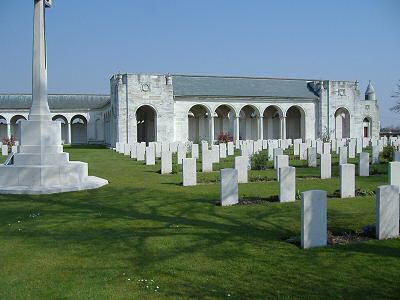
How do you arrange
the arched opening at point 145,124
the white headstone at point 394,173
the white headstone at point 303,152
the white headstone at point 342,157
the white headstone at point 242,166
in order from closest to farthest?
the white headstone at point 394,173 < the white headstone at point 242,166 < the white headstone at point 342,157 < the white headstone at point 303,152 < the arched opening at point 145,124

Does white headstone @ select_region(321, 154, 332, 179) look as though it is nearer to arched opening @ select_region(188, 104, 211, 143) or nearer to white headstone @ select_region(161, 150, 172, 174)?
white headstone @ select_region(161, 150, 172, 174)

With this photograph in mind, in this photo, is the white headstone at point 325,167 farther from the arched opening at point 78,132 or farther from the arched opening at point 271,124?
the arched opening at point 78,132

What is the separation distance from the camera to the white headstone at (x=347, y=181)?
360 inches

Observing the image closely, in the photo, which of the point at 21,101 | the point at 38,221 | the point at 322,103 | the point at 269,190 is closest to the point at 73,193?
the point at 38,221

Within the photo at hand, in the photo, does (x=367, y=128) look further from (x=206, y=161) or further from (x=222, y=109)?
(x=206, y=161)

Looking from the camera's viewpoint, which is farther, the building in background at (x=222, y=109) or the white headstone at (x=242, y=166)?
the building in background at (x=222, y=109)

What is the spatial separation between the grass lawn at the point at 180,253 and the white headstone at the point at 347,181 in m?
0.27

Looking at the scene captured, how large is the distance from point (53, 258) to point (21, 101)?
4815cm

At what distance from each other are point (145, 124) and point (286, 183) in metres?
34.7

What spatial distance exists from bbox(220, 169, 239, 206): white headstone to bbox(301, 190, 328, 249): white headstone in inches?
118

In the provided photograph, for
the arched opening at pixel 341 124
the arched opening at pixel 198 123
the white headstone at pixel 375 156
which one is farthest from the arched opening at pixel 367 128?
the white headstone at pixel 375 156

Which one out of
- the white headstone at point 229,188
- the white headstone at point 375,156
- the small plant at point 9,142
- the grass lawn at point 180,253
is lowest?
the grass lawn at point 180,253

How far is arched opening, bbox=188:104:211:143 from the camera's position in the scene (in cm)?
4084

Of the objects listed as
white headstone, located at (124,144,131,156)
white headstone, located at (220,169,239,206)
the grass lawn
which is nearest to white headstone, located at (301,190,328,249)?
the grass lawn
